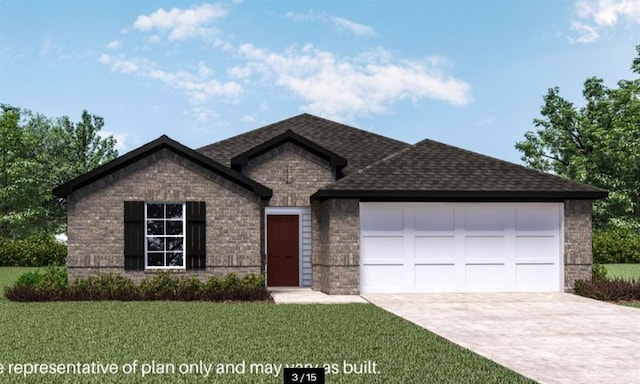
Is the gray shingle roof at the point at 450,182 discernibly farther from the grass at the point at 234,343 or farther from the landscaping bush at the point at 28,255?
the landscaping bush at the point at 28,255

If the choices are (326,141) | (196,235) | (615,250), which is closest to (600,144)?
(615,250)

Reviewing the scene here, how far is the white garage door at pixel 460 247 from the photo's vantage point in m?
19.6

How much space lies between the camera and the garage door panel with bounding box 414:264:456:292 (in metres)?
19.8

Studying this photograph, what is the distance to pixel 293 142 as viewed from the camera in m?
21.6

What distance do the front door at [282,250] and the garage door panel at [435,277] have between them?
3.92m

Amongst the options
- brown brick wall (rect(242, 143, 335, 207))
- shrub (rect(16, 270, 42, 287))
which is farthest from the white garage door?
shrub (rect(16, 270, 42, 287))

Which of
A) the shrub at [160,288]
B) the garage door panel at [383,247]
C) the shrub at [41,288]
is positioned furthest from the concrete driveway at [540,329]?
the shrub at [41,288]

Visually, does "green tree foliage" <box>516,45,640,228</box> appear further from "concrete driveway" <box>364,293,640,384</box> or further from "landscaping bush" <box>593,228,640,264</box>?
"concrete driveway" <box>364,293,640,384</box>

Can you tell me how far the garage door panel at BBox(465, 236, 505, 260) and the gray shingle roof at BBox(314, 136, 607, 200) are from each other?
3.96 feet

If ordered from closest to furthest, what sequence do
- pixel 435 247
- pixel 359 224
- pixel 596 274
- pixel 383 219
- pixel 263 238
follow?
pixel 359 224 < pixel 383 219 < pixel 435 247 < pixel 596 274 < pixel 263 238

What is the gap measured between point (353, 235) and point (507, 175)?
16.5ft

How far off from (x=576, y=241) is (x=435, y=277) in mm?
4181

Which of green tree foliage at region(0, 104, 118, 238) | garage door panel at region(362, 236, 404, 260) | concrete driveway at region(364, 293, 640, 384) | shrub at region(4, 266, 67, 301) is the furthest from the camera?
green tree foliage at region(0, 104, 118, 238)

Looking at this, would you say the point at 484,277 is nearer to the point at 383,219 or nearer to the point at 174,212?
the point at 383,219
